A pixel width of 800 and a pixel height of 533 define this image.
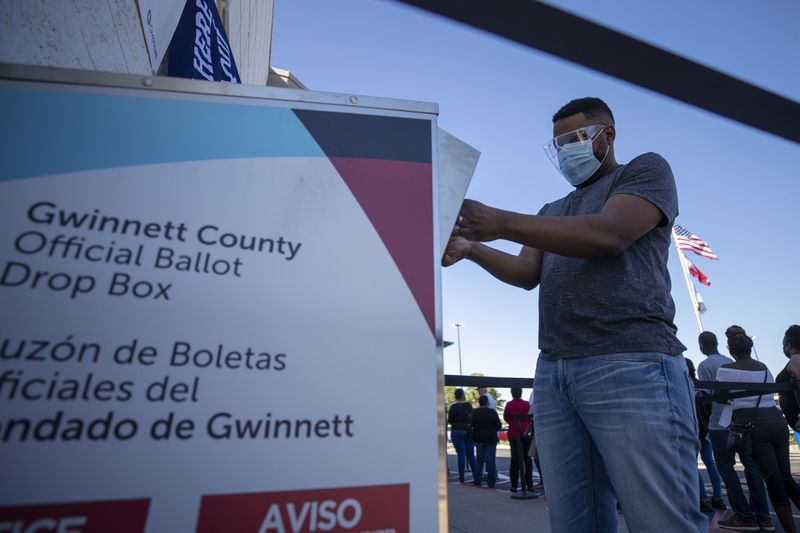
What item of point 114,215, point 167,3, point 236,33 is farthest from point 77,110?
point 236,33

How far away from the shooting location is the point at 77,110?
0.84 metres

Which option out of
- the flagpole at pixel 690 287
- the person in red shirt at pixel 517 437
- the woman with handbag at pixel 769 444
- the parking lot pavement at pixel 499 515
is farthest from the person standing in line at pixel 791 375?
the flagpole at pixel 690 287

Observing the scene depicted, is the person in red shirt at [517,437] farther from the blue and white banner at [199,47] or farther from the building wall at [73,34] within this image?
the building wall at [73,34]

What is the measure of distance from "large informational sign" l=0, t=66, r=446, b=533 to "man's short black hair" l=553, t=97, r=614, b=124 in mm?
1107

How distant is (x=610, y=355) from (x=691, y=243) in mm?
14495

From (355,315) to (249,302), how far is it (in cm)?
20

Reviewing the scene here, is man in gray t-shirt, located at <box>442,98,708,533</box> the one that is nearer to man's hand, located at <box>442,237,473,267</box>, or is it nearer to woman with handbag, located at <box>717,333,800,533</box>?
man's hand, located at <box>442,237,473,267</box>

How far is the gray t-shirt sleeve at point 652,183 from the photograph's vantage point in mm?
1422

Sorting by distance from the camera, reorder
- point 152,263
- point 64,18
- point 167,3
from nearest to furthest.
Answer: point 152,263, point 64,18, point 167,3

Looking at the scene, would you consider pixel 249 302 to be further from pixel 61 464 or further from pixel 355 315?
pixel 61 464

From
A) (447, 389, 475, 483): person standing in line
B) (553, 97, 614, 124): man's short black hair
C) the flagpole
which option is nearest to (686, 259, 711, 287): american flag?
the flagpole

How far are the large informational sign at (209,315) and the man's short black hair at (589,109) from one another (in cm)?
111

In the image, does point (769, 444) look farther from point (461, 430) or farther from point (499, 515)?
point (461, 430)

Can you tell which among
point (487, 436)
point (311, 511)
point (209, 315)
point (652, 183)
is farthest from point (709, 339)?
point (209, 315)
